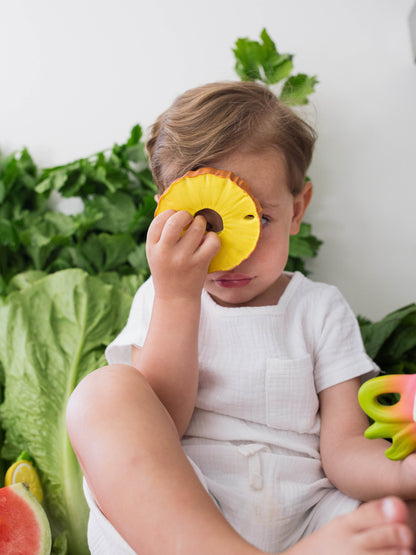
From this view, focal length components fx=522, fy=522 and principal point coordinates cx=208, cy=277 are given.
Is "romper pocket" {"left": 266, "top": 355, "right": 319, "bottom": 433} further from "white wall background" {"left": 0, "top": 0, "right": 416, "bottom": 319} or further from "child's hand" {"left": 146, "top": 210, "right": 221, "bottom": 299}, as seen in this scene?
"white wall background" {"left": 0, "top": 0, "right": 416, "bottom": 319}

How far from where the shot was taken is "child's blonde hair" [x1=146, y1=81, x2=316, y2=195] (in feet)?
2.79

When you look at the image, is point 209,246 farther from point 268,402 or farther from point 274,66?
point 274,66

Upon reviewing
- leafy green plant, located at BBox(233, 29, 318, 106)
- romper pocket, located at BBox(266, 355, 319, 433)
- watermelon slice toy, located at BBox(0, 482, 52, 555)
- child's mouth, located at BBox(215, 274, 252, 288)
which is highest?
leafy green plant, located at BBox(233, 29, 318, 106)

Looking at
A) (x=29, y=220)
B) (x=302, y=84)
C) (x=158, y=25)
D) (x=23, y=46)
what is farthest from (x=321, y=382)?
(x=23, y=46)

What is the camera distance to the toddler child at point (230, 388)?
0.61m

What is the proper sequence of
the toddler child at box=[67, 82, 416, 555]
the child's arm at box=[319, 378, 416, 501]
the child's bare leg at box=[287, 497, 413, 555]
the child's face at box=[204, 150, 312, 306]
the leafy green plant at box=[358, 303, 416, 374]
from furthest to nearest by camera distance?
the leafy green plant at box=[358, 303, 416, 374] < the child's face at box=[204, 150, 312, 306] < the child's arm at box=[319, 378, 416, 501] < the toddler child at box=[67, 82, 416, 555] < the child's bare leg at box=[287, 497, 413, 555]

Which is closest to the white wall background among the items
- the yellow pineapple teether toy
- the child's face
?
the child's face

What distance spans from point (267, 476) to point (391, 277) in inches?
31.8

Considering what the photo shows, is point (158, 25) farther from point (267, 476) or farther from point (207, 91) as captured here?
point (267, 476)

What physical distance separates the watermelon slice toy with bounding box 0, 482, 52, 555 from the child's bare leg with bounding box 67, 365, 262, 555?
1.05ft

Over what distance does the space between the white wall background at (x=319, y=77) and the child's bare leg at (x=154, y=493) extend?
90 centimetres

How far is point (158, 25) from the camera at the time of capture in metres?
1.48

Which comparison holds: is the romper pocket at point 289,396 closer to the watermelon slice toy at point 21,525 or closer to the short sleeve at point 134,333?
the short sleeve at point 134,333

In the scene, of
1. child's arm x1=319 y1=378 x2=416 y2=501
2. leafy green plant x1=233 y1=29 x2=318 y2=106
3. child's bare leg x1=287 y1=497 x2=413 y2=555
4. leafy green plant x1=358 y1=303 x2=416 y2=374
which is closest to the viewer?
child's bare leg x1=287 y1=497 x2=413 y2=555
